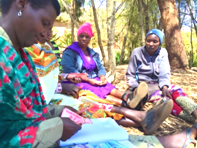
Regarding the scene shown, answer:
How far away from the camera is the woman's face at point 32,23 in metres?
1.01

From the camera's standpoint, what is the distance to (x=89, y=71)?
9.85 ft

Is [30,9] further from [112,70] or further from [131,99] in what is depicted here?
[112,70]

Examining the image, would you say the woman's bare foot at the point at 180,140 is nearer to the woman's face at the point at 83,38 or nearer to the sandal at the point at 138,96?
the sandal at the point at 138,96

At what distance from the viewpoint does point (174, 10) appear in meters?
5.31

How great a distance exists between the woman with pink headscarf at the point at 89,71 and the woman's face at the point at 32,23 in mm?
1610

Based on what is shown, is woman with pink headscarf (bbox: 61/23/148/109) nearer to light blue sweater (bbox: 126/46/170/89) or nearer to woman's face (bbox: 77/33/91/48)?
woman's face (bbox: 77/33/91/48)

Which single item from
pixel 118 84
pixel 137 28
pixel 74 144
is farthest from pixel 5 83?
pixel 137 28

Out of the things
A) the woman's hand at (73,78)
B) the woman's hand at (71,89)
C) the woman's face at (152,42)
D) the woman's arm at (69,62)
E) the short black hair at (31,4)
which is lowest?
the woman's hand at (71,89)

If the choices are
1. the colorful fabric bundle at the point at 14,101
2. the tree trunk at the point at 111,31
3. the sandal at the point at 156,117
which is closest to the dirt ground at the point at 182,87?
the sandal at the point at 156,117

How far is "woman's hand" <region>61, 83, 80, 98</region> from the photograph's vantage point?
2.51m

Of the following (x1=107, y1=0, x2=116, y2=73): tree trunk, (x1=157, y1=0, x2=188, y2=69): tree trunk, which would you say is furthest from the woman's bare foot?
(x1=157, y1=0, x2=188, y2=69): tree trunk

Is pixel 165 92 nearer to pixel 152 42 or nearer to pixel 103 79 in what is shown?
pixel 152 42

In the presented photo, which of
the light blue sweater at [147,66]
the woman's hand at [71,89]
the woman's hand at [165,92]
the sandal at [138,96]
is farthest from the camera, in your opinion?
the light blue sweater at [147,66]

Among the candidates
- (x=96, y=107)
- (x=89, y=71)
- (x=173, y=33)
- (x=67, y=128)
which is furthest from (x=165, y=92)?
(x=173, y=33)
